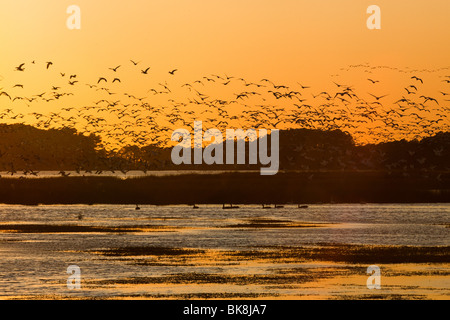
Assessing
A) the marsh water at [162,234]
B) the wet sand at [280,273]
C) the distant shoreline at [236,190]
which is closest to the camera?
the wet sand at [280,273]

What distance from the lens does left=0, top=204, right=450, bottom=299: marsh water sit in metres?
45.1

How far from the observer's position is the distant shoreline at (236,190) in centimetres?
13412

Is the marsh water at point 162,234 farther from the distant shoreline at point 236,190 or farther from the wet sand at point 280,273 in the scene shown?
the distant shoreline at point 236,190

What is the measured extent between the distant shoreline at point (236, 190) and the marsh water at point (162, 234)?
1252 cm

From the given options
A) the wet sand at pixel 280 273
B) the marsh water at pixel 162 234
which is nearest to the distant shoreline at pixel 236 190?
the marsh water at pixel 162 234

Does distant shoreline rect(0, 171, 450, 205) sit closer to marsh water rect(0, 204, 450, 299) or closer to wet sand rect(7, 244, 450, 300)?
marsh water rect(0, 204, 450, 299)

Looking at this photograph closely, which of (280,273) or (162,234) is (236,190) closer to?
(162,234)

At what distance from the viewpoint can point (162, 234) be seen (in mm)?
71188

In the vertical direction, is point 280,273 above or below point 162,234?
above

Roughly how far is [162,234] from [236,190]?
78479 mm

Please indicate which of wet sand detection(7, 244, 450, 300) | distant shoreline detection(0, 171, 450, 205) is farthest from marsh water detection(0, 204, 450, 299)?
distant shoreline detection(0, 171, 450, 205)

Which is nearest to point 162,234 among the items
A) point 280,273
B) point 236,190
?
point 280,273

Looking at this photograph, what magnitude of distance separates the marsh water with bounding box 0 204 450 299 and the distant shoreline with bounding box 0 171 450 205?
12524 millimetres

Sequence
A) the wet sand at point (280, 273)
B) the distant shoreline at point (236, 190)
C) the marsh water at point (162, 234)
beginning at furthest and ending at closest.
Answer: the distant shoreline at point (236, 190) < the marsh water at point (162, 234) < the wet sand at point (280, 273)
